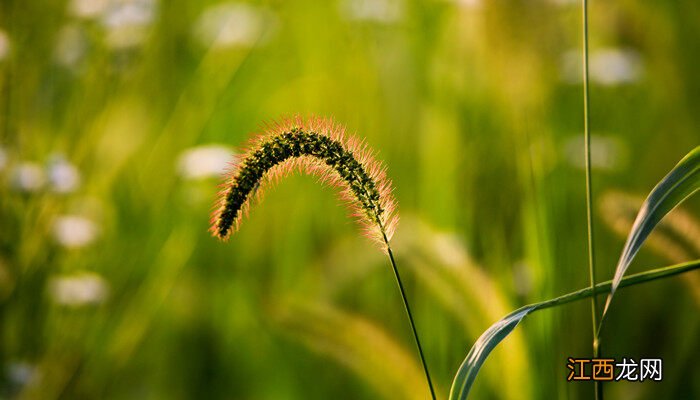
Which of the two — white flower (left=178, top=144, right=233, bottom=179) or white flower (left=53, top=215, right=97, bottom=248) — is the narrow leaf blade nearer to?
white flower (left=178, top=144, right=233, bottom=179)

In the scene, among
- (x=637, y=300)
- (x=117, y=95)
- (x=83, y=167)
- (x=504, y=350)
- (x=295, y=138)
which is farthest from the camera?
(x=117, y=95)

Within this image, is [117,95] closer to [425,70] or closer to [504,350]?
[425,70]

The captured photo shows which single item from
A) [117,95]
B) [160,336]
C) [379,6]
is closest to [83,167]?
[117,95]

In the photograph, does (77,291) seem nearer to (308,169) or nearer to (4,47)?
(4,47)

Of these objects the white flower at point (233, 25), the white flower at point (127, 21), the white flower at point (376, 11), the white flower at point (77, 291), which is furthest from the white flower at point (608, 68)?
the white flower at point (77, 291)

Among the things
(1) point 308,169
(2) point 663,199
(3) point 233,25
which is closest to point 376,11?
(3) point 233,25

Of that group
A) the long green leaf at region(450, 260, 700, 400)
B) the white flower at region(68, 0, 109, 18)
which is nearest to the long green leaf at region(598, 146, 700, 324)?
the long green leaf at region(450, 260, 700, 400)
